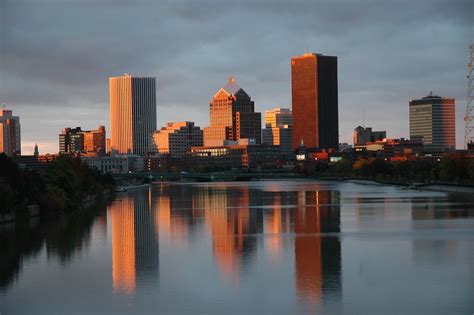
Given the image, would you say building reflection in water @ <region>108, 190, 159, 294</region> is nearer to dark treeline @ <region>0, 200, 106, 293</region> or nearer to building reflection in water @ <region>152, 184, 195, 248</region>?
building reflection in water @ <region>152, 184, 195, 248</region>

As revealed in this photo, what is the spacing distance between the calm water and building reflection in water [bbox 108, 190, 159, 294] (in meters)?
0.09

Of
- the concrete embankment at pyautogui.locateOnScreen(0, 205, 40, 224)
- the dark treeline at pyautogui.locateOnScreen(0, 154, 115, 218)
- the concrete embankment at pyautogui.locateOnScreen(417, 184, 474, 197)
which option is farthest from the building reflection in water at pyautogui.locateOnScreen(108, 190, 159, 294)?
the concrete embankment at pyautogui.locateOnScreen(417, 184, 474, 197)

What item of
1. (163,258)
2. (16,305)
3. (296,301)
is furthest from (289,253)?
(16,305)

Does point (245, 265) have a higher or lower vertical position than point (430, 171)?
lower

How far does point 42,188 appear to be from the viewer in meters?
83.3

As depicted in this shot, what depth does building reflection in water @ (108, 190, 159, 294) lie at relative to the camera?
39.6 m

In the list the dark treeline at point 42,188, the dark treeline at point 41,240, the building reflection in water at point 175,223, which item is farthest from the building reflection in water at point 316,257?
the dark treeline at point 42,188

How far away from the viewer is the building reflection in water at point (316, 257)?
35.1 m

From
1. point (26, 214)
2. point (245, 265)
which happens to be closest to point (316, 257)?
point (245, 265)

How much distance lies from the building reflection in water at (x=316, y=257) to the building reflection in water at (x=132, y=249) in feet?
24.4

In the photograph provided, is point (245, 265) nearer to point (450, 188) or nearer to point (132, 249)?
point (132, 249)

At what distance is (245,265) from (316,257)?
4429 mm

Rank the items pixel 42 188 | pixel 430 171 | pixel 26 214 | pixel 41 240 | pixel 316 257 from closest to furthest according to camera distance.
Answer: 1. pixel 316 257
2. pixel 41 240
3. pixel 26 214
4. pixel 42 188
5. pixel 430 171

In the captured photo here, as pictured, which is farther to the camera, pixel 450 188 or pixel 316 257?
pixel 450 188
